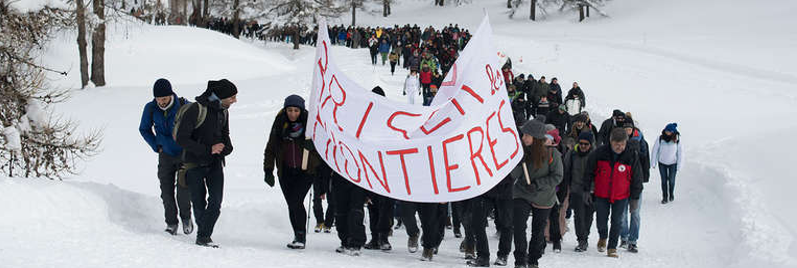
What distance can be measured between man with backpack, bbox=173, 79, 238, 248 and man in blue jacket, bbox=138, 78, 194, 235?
1.00 feet

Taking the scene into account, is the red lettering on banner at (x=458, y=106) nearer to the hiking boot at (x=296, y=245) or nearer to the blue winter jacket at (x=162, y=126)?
the hiking boot at (x=296, y=245)

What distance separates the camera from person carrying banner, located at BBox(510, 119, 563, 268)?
23.4 ft

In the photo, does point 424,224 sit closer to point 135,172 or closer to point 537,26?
point 135,172

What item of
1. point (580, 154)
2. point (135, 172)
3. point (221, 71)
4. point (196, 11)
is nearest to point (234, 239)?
point (580, 154)

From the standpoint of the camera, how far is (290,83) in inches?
1144

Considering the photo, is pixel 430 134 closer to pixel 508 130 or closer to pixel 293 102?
pixel 508 130

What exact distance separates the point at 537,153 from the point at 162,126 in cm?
330

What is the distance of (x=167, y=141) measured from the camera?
24.3 feet

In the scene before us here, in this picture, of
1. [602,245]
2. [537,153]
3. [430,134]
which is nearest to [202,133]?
[430,134]

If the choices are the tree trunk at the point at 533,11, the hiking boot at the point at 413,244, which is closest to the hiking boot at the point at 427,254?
the hiking boot at the point at 413,244

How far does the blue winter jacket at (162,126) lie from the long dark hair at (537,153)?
3.06 m

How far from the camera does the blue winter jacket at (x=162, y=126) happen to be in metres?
7.39

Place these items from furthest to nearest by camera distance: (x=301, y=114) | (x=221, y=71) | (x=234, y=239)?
(x=221, y=71)
(x=234, y=239)
(x=301, y=114)

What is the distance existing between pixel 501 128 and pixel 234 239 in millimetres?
3149
